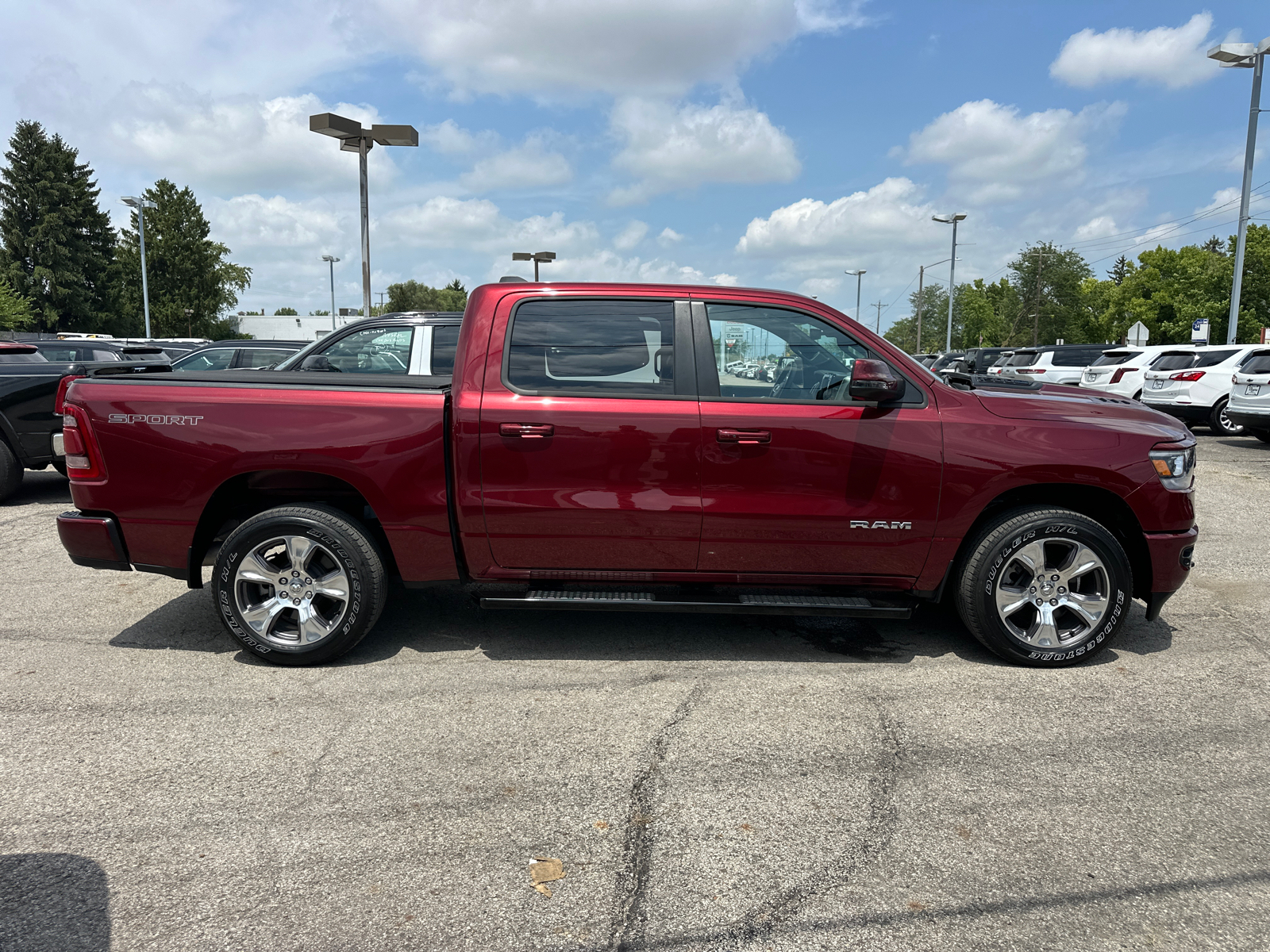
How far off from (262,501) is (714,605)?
95.9 inches

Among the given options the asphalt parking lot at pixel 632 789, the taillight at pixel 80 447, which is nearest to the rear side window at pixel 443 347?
the asphalt parking lot at pixel 632 789

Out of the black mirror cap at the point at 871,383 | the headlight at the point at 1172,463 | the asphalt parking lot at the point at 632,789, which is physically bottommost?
the asphalt parking lot at the point at 632,789

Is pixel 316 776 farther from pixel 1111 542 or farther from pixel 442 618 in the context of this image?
pixel 1111 542

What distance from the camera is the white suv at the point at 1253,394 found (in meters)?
12.7

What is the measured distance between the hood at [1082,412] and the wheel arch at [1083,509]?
34cm

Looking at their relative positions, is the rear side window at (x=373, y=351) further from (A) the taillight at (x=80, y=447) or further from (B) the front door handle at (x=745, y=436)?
(B) the front door handle at (x=745, y=436)

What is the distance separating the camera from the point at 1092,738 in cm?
357

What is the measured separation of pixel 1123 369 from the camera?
17.9 m

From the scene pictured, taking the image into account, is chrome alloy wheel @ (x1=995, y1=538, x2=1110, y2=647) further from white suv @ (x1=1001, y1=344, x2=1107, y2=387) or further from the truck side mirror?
white suv @ (x1=1001, y1=344, x2=1107, y2=387)

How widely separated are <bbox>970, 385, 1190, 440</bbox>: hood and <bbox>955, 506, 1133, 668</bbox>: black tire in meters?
0.48

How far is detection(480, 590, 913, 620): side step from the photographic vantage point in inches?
164

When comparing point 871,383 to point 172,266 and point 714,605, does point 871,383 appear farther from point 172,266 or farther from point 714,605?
point 172,266

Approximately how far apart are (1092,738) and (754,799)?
1.57 metres

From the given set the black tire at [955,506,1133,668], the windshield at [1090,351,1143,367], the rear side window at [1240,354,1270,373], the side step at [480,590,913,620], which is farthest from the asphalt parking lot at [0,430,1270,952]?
the windshield at [1090,351,1143,367]
